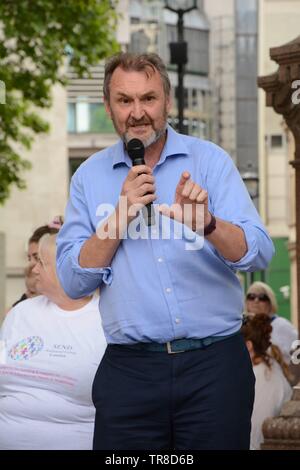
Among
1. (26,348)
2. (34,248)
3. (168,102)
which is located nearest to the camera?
(168,102)

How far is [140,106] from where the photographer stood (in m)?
5.00

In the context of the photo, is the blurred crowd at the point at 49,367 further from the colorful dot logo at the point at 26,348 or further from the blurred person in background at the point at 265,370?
the blurred person in background at the point at 265,370

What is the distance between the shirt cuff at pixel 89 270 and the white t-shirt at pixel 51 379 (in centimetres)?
177

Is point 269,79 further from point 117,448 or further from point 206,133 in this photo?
point 206,133

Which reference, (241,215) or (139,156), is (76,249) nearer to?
(139,156)

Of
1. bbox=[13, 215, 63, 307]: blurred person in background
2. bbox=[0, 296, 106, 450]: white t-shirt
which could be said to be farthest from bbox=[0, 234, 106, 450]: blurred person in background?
bbox=[13, 215, 63, 307]: blurred person in background

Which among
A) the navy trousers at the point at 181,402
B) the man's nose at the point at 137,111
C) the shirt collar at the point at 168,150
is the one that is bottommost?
the navy trousers at the point at 181,402

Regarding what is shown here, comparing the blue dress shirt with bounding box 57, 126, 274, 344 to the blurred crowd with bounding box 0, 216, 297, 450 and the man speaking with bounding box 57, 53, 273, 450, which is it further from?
the blurred crowd with bounding box 0, 216, 297, 450

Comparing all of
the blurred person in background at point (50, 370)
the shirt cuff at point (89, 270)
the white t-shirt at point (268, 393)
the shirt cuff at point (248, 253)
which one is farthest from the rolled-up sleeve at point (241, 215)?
the white t-shirt at point (268, 393)

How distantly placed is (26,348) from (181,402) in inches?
85.5

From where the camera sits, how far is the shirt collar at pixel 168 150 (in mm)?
5098

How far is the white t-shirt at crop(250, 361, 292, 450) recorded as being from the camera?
1052 centimetres

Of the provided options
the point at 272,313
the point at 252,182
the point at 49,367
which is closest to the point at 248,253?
the point at 49,367

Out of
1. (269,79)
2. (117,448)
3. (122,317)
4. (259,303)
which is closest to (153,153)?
(122,317)
